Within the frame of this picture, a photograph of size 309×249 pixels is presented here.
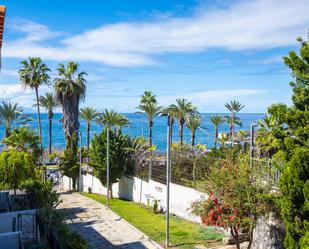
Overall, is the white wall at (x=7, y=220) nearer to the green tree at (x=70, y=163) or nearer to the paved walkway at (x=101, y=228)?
the paved walkway at (x=101, y=228)

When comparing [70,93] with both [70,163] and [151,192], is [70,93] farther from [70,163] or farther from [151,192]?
[151,192]

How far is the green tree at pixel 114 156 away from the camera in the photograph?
2990cm

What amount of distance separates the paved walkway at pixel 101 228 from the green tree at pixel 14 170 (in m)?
3.86

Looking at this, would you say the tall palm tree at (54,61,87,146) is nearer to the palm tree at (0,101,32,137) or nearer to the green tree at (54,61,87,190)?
the green tree at (54,61,87,190)

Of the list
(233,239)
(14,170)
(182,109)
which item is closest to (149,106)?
(182,109)

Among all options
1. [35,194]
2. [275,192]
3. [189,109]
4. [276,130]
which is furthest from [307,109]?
[189,109]

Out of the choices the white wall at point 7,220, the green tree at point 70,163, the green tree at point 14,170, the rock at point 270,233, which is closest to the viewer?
the rock at point 270,233

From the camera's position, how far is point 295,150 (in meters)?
12.6

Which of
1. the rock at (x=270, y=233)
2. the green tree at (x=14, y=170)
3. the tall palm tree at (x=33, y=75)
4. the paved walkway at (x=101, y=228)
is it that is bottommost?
the paved walkway at (x=101, y=228)

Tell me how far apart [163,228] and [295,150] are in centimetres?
1023

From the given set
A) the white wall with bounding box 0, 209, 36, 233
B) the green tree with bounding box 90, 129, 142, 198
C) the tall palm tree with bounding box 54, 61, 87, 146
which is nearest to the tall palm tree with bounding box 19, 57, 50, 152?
the tall palm tree with bounding box 54, 61, 87, 146

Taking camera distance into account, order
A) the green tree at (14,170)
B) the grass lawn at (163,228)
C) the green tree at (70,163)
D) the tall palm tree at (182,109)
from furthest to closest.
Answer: the tall palm tree at (182,109), the green tree at (70,163), the green tree at (14,170), the grass lawn at (163,228)

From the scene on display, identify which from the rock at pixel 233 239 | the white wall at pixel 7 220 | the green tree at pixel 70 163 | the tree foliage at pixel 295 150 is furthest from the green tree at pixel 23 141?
the tree foliage at pixel 295 150

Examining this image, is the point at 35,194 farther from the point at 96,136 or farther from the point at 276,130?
the point at 276,130
